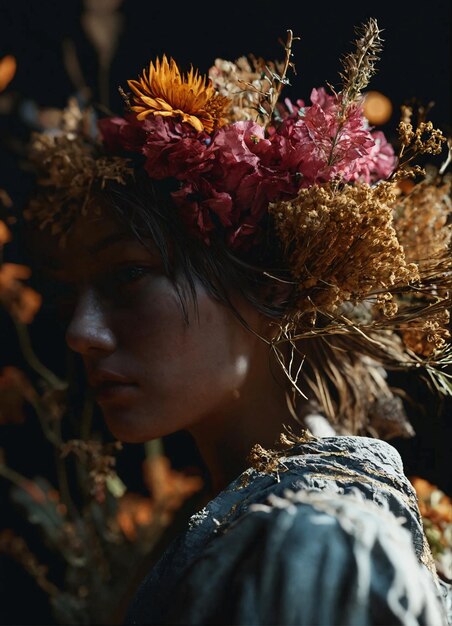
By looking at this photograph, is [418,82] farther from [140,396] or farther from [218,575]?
[218,575]

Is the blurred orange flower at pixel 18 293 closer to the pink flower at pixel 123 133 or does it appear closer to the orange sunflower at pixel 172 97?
the pink flower at pixel 123 133

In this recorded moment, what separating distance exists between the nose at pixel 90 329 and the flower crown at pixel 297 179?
5.5 inches

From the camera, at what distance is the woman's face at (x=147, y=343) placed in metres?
1.04

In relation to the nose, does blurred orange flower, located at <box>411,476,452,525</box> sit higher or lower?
lower

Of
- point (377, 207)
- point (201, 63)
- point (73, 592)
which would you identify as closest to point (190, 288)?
point (377, 207)

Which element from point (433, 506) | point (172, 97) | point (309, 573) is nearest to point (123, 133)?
point (172, 97)

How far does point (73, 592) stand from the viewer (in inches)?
64.4

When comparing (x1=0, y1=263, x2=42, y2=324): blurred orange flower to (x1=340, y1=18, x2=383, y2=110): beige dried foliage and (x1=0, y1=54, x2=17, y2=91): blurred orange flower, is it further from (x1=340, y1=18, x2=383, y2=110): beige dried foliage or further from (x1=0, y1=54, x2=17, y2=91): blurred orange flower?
(x1=340, y1=18, x2=383, y2=110): beige dried foliage

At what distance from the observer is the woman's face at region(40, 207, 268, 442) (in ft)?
3.40

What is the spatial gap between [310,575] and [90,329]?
540mm

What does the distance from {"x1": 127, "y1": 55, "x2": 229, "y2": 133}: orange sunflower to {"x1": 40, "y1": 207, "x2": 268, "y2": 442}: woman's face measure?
0.59ft

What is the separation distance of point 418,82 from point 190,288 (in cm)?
93

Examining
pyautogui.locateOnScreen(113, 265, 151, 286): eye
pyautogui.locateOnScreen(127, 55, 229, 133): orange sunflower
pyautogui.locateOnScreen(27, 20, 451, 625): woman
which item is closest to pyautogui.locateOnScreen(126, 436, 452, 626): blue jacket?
pyautogui.locateOnScreen(27, 20, 451, 625): woman

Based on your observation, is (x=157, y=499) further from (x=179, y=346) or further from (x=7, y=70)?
(x=7, y=70)
